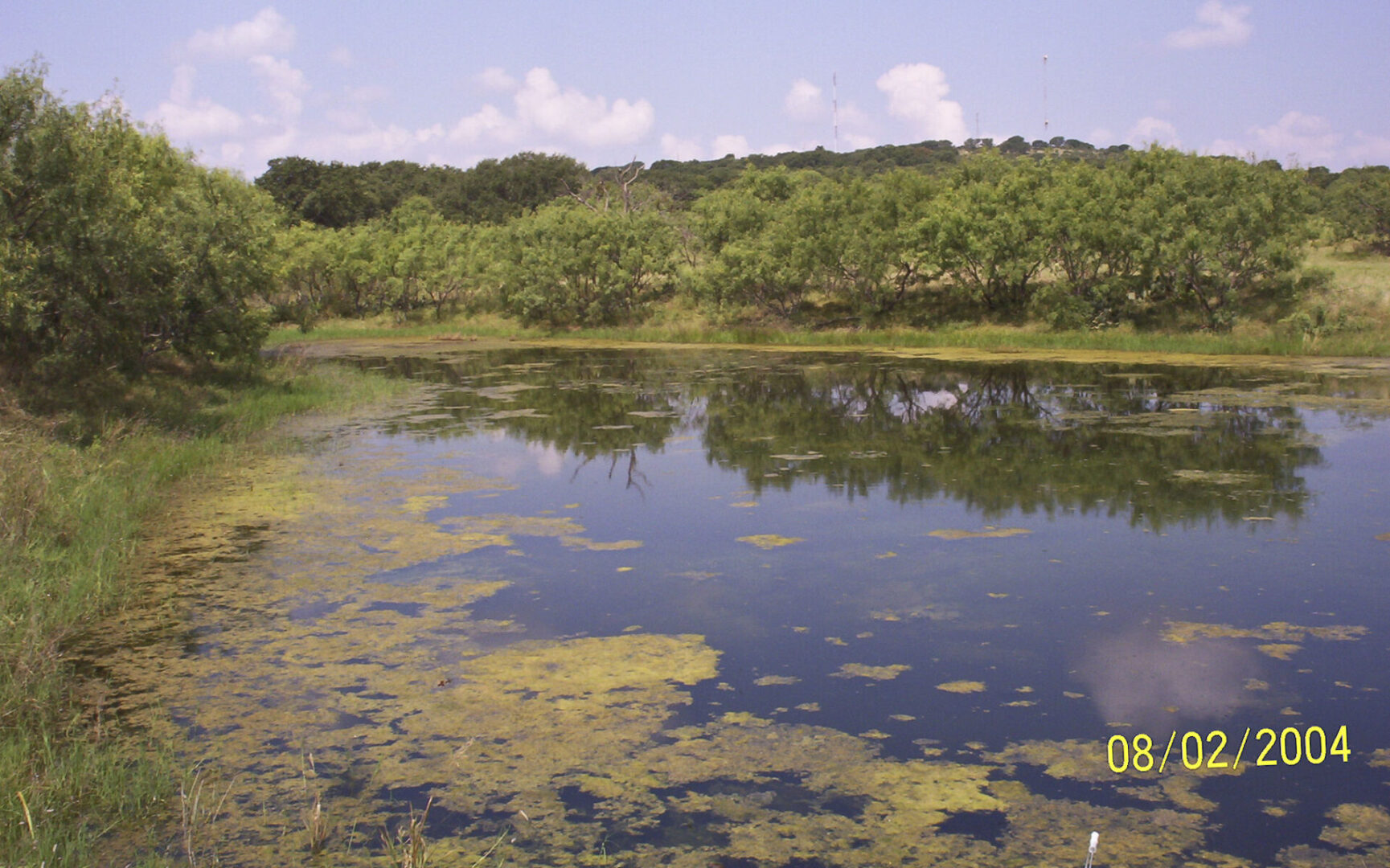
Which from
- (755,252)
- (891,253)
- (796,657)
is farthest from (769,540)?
(755,252)

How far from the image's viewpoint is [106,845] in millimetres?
4480

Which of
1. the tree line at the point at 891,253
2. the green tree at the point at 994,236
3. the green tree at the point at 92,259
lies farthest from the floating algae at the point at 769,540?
the green tree at the point at 994,236

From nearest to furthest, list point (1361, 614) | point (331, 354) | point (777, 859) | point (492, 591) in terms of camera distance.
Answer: point (777, 859) → point (1361, 614) → point (492, 591) → point (331, 354)

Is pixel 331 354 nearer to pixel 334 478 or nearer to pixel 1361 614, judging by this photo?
pixel 334 478

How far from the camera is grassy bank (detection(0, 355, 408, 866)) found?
4.68m

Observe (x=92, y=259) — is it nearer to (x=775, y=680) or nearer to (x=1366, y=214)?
(x=775, y=680)

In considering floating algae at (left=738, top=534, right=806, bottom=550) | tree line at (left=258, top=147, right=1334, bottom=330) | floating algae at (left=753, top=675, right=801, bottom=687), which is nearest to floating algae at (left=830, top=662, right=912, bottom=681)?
floating algae at (left=753, top=675, right=801, bottom=687)

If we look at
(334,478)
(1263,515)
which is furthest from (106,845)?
(1263,515)

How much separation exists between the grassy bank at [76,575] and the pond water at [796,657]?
37 cm

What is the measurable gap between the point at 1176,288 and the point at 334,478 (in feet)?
67.7

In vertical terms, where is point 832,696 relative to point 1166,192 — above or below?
below
